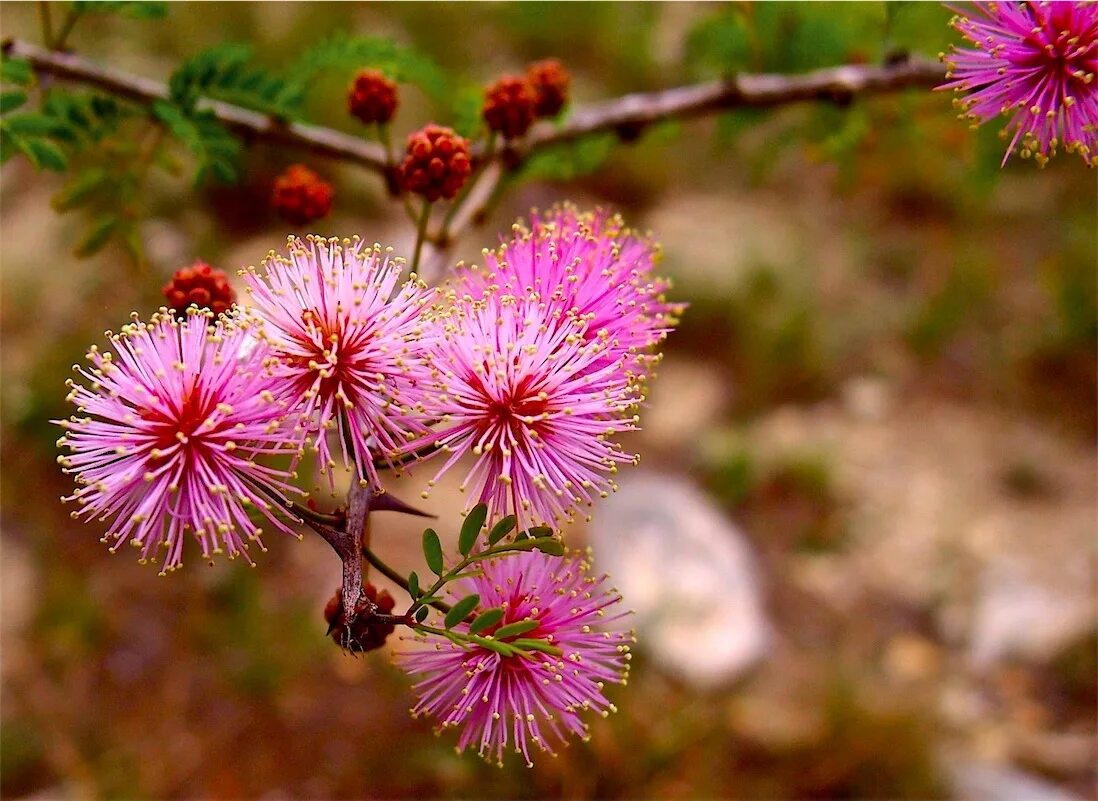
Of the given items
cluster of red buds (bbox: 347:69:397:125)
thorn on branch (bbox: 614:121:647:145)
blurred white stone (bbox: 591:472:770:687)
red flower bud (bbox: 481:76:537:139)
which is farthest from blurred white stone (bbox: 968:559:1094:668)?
cluster of red buds (bbox: 347:69:397:125)

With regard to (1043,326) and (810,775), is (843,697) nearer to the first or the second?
(810,775)

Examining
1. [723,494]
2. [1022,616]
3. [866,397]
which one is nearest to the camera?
[1022,616]

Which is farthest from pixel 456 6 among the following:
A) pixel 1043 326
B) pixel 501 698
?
pixel 501 698

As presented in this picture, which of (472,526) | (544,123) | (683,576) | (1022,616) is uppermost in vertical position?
(1022,616)

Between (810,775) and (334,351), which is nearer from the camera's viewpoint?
(334,351)

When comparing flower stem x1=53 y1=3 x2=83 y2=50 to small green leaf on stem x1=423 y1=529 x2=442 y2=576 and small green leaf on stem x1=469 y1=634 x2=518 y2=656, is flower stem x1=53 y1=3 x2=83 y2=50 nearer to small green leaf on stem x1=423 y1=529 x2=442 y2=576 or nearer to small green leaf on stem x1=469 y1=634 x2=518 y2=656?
small green leaf on stem x1=423 y1=529 x2=442 y2=576

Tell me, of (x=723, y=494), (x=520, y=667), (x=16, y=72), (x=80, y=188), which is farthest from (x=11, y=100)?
(x=723, y=494)

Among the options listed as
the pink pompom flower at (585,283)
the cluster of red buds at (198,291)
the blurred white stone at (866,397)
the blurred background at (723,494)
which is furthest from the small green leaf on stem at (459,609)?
the blurred white stone at (866,397)

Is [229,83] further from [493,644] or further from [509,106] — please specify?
[493,644]
